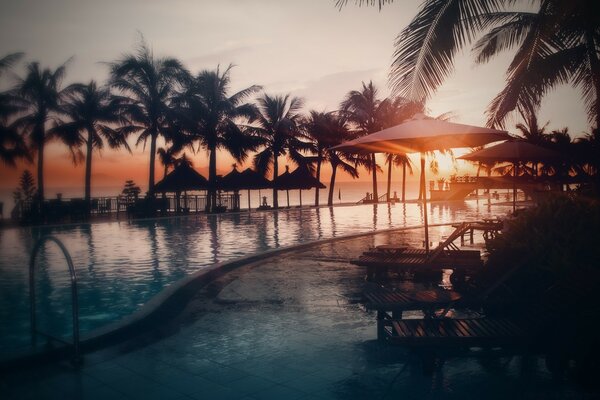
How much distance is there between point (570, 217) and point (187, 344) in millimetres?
4237

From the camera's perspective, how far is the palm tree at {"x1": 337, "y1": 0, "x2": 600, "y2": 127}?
6109 mm

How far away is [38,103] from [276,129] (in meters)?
18.9

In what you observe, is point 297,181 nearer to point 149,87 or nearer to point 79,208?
point 149,87

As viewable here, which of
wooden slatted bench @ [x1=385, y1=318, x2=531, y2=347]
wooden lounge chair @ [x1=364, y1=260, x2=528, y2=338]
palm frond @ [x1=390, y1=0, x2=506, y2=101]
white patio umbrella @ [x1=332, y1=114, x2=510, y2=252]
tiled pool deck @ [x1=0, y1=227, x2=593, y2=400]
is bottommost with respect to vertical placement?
tiled pool deck @ [x1=0, y1=227, x2=593, y2=400]

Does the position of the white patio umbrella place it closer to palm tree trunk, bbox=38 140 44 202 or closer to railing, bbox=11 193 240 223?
railing, bbox=11 193 240 223

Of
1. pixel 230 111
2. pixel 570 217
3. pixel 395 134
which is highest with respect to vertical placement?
pixel 230 111

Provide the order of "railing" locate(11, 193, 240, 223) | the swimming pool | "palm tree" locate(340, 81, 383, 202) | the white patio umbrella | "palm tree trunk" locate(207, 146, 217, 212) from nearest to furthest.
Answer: the swimming pool, the white patio umbrella, "railing" locate(11, 193, 240, 223), "palm tree trunk" locate(207, 146, 217, 212), "palm tree" locate(340, 81, 383, 202)

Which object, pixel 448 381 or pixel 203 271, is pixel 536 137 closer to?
pixel 203 271

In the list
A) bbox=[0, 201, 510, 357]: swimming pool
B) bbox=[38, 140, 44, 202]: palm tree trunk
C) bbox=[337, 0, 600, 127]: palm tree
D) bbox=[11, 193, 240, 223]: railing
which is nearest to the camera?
bbox=[337, 0, 600, 127]: palm tree

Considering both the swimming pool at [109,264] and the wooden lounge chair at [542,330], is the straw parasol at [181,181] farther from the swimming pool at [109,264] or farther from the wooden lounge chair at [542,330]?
the wooden lounge chair at [542,330]

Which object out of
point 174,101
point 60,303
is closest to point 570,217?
point 60,303

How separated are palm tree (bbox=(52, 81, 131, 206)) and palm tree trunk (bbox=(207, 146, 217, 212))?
638 centimetres

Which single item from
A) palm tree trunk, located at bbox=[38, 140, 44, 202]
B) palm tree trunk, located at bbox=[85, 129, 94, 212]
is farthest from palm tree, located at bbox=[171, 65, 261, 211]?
palm tree trunk, located at bbox=[38, 140, 44, 202]

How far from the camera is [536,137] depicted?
1142 inches
